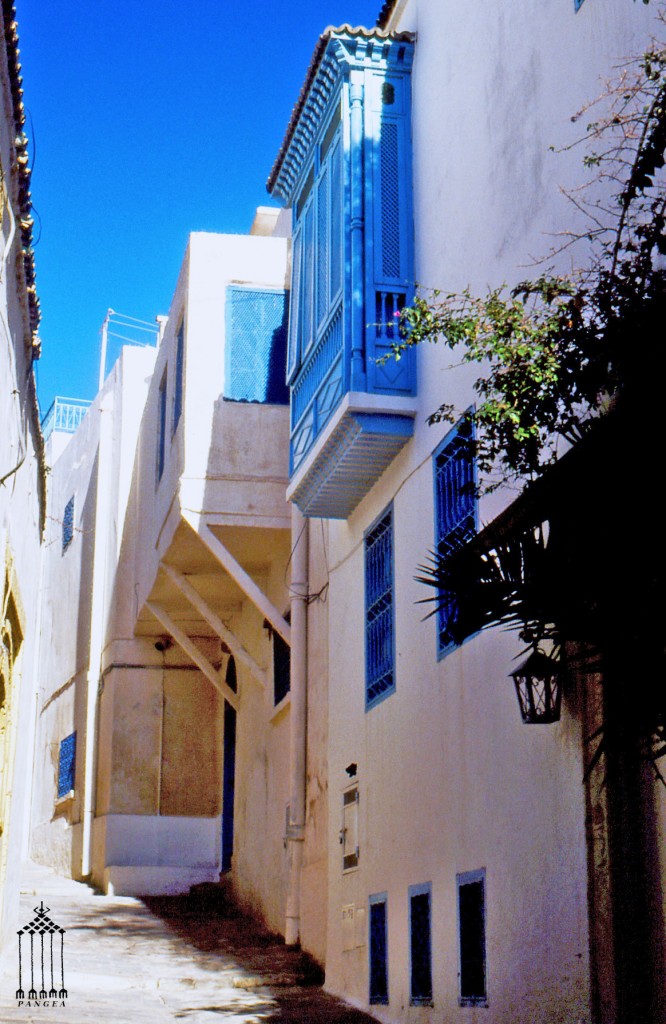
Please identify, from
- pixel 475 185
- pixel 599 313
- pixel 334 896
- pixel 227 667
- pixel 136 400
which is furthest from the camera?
pixel 136 400

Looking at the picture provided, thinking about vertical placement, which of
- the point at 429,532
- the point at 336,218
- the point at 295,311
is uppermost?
the point at 336,218

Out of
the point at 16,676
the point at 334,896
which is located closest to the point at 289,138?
the point at 16,676

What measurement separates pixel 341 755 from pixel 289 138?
19.0 feet

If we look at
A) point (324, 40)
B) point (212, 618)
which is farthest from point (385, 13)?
point (212, 618)

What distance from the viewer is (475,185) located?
10008mm

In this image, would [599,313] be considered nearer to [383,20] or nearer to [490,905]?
[490,905]

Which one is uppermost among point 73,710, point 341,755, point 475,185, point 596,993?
point 475,185

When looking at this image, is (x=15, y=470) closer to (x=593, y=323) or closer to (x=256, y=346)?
(x=593, y=323)

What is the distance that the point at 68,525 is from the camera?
24.3m

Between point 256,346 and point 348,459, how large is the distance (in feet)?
13.9

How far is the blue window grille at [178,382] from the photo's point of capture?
1597 centimetres

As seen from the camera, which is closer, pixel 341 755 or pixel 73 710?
pixel 341 755

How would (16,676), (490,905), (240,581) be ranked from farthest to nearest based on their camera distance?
1. (240,581)
2. (16,676)
3. (490,905)

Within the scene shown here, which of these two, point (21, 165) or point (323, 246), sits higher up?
point (323, 246)
